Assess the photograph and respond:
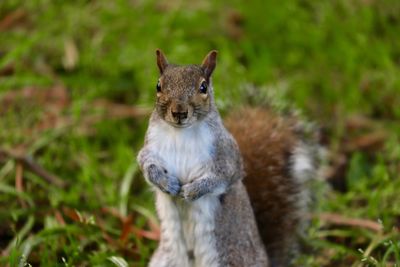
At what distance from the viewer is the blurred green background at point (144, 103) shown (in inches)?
117

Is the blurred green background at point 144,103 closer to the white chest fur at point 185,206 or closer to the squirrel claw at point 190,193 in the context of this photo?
the white chest fur at point 185,206

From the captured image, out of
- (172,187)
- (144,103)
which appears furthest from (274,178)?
(144,103)

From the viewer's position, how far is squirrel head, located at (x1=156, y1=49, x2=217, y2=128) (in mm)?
2213

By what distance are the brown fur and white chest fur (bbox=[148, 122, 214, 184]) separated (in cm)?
40

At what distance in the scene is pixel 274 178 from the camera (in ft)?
8.91

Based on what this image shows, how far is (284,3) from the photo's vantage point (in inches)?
183

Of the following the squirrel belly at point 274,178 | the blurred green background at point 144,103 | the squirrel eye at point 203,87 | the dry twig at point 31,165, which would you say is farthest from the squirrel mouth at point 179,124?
the dry twig at point 31,165

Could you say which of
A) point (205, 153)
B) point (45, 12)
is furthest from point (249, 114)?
point (45, 12)

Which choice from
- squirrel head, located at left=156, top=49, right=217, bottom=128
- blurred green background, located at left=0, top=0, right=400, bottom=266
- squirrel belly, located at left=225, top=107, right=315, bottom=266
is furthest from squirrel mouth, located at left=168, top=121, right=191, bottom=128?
blurred green background, located at left=0, top=0, right=400, bottom=266

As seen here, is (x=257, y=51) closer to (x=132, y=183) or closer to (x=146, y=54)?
(x=146, y=54)

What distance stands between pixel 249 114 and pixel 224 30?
179 centimetres

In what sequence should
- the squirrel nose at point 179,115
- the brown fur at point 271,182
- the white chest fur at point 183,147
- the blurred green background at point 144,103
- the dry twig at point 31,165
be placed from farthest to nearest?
1. the dry twig at point 31,165
2. the blurred green background at point 144,103
3. the brown fur at point 271,182
4. the white chest fur at point 183,147
5. the squirrel nose at point 179,115

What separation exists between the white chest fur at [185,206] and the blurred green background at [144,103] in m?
0.30

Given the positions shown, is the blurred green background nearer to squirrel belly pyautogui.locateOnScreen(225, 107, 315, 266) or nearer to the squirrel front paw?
squirrel belly pyautogui.locateOnScreen(225, 107, 315, 266)
